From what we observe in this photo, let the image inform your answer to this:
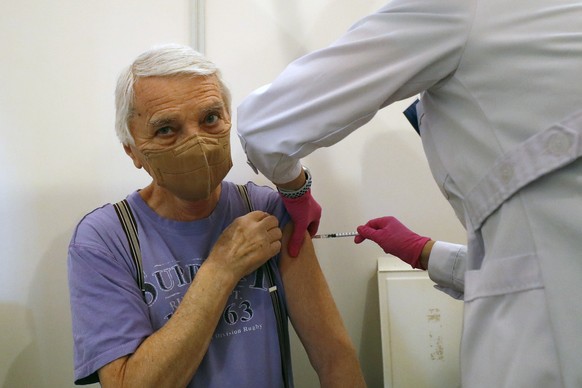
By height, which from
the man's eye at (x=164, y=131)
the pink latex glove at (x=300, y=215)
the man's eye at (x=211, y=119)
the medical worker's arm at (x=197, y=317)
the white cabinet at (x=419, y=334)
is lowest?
the white cabinet at (x=419, y=334)

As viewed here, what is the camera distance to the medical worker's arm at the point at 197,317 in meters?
0.94

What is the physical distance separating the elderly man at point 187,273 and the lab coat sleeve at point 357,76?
0.98 ft

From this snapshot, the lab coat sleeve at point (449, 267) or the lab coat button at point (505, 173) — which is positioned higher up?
the lab coat button at point (505, 173)

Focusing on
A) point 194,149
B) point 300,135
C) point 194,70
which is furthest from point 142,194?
point 300,135

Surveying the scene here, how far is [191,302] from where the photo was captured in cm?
102

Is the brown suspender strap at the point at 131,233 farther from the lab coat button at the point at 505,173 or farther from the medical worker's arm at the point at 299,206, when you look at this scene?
the lab coat button at the point at 505,173

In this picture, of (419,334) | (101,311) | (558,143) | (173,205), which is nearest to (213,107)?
(173,205)

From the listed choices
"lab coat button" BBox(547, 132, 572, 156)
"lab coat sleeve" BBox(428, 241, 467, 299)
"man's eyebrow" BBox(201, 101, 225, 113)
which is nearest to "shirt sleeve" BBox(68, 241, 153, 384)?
"man's eyebrow" BBox(201, 101, 225, 113)

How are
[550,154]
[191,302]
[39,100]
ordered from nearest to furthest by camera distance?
1. [550,154]
2. [191,302]
3. [39,100]

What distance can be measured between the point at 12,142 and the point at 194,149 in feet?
2.62

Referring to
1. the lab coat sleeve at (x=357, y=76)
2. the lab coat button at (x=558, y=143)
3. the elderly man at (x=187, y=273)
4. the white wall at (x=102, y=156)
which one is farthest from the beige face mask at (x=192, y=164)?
the lab coat button at (x=558, y=143)

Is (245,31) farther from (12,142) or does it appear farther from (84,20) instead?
(12,142)

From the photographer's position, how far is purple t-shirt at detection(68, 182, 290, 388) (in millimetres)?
973

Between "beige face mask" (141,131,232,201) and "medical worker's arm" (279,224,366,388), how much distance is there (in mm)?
306
